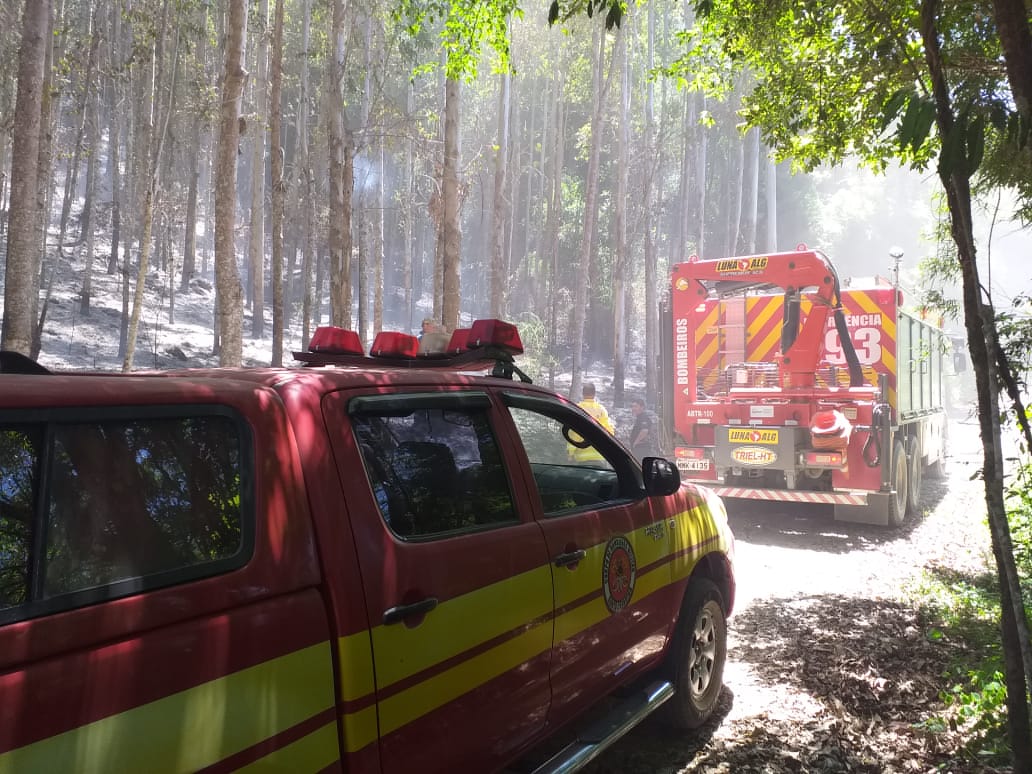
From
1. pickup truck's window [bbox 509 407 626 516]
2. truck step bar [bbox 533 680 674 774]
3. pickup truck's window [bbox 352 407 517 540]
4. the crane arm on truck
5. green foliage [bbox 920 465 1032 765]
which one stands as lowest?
green foliage [bbox 920 465 1032 765]

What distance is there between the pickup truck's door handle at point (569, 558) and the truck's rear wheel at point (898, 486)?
7.37 meters

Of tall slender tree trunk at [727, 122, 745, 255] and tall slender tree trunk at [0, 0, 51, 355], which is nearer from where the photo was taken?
tall slender tree trunk at [0, 0, 51, 355]

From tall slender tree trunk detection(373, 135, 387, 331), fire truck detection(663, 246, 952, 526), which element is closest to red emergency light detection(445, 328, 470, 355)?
fire truck detection(663, 246, 952, 526)

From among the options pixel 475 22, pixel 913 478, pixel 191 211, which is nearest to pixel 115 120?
pixel 191 211

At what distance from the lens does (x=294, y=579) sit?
1.71m

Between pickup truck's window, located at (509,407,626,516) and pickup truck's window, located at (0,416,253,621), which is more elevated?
pickup truck's window, located at (0,416,253,621)

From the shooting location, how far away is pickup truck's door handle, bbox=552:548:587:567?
2.59m

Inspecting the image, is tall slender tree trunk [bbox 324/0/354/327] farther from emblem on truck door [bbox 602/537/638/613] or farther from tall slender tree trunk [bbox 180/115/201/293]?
tall slender tree trunk [bbox 180/115/201/293]

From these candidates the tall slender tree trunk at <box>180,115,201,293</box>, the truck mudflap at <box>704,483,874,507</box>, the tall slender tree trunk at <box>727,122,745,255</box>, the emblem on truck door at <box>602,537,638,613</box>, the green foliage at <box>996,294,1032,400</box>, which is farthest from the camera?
the tall slender tree trunk at <box>727,122,745,255</box>

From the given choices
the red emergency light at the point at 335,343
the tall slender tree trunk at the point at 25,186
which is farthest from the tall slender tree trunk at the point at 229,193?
the red emergency light at the point at 335,343

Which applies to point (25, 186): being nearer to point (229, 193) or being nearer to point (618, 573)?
point (229, 193)

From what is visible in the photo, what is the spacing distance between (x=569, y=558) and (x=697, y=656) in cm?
146

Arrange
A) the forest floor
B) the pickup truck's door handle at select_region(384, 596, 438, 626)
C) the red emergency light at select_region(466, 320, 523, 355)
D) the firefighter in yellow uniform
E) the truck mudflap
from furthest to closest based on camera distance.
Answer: the truck mudflap, the firefighter in yellow uniform, the forest floor, the red emergency light at select_region(466, 320, 523, 355), the pickup truck's door handle at select_region(384, 596, 438, 626)

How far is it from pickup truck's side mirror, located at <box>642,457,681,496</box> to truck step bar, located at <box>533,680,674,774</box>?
2.87 feet
